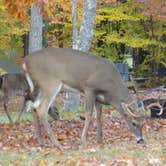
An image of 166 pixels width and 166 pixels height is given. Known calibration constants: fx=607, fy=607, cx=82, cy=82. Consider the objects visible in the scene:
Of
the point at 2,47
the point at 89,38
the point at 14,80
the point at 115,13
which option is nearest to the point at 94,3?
the point at 89,38

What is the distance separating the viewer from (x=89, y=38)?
17.1 metres

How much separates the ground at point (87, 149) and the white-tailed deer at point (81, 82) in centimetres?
56

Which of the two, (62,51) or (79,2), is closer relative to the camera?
(62,51)

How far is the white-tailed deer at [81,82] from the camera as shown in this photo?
1095cm

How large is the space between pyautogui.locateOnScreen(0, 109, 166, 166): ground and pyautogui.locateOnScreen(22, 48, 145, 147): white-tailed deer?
22.0 inches

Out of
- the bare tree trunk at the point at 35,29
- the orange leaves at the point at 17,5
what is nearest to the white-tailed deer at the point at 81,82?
the orange leaves at the point at 17,5

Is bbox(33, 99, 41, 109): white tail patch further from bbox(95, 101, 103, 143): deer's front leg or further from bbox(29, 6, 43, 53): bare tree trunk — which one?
bbox(29, 6, 43, 53): bare tree trunk

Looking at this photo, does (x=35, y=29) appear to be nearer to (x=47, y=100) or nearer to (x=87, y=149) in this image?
(x=47, y=100)

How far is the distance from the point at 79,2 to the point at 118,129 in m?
11.3

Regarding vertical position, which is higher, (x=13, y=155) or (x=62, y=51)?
(x=62, y=51)

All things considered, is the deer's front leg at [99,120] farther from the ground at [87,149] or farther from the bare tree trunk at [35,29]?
the bare tree trunk at [35,29]

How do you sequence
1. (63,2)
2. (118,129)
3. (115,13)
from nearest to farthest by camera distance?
(118,129)
(63,2)
(115,13)

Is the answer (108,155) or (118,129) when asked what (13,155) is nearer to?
(108,155)

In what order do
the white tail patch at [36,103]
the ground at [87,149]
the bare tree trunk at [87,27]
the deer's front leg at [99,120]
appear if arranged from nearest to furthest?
the ground at [87,149] → the white tail patch at [36,103] → the deer's front leg at [99,120] → the bare tree trunk at [87,27]
